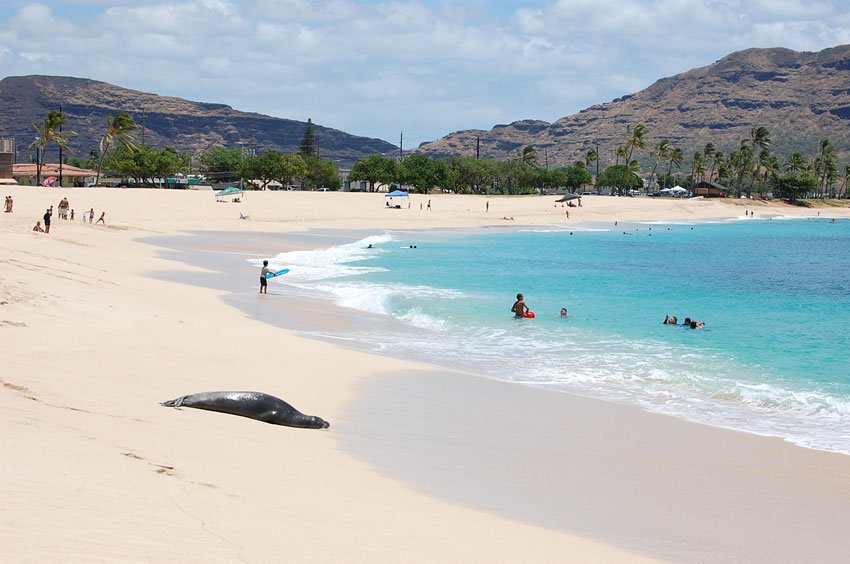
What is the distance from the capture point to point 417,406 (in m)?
12.6

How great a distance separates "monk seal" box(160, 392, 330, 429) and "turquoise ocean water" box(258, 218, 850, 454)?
3.94 m

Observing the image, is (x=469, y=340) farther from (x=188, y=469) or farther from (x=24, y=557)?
(x=24, y=557)

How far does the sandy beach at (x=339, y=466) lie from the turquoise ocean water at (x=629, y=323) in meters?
1.74

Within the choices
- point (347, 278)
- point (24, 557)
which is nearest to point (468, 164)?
point (347, 278)

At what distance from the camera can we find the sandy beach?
231 inches

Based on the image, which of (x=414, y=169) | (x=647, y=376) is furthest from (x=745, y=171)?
(x=647, y=376)

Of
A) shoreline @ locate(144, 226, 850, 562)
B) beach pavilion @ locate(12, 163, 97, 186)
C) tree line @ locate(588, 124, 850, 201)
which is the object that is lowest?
shoreline @ locate(144, 226, 850, 562)

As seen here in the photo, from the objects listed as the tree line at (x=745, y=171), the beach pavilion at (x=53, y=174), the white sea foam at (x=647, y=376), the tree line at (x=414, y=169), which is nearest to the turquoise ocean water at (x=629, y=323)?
the white sea foam at (x=647, y=376)

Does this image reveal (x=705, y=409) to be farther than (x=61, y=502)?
Yes

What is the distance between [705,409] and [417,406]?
480 centimetres

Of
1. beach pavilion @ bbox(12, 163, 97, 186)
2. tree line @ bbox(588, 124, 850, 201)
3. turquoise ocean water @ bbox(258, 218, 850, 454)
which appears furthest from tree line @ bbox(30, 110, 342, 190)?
tree line @ bbox(588, 124, 850, 201)

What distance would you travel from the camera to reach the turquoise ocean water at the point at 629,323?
1520 centimetres

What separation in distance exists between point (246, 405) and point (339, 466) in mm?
2068

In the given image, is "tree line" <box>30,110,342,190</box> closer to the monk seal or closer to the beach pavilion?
the beach pavilion
